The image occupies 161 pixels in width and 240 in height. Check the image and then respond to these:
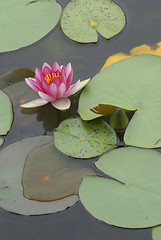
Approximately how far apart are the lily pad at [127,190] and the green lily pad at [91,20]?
121 cm

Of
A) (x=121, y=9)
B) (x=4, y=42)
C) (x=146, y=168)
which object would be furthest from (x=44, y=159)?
(x=121, y=9)

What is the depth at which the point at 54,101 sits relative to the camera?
8.95 feet

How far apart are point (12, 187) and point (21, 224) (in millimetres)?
250

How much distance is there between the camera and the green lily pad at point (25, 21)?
10.4 feet

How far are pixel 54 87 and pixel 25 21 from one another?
0.97m

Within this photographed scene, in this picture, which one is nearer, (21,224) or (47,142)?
(21,224)

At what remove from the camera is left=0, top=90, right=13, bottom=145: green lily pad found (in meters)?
2.63

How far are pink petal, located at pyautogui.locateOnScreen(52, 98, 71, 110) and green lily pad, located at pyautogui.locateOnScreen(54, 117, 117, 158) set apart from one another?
0.33 feet

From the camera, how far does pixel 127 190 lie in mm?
2238

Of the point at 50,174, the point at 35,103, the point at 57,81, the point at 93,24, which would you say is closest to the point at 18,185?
the point at 50,174

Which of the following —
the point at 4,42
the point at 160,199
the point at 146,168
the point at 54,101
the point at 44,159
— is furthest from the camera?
the point at 4,42

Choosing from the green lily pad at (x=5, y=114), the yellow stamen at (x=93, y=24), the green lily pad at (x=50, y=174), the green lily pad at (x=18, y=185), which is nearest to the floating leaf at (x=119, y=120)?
the green lily pad at (x=50, y=174)

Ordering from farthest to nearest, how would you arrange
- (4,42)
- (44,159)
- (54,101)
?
1. (4,42)
2. (54,101)
3. (44,159)

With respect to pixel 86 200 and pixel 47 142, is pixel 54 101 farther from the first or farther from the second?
pixel 86 200
